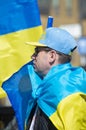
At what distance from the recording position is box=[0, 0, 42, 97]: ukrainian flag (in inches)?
163

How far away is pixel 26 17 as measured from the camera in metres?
4.23

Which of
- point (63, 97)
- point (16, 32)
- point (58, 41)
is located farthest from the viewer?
point (16, 32)

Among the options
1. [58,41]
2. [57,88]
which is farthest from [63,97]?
[58,41]

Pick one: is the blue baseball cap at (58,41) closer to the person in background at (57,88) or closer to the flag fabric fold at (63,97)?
the person in background at (57,88)

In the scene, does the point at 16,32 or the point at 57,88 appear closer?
the point at 57,88

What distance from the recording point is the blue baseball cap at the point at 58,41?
11.8 feet

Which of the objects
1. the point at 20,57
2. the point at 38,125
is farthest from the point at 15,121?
the point at 38,125

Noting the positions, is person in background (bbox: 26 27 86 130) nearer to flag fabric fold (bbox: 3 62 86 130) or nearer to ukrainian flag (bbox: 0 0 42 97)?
flag fabric fold (bbox: 3 62 86 130)

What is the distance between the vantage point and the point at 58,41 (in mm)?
3613

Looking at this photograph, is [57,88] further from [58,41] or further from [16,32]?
[16,32]

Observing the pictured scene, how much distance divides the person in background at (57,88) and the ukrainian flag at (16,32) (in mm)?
504

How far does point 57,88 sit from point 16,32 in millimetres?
965

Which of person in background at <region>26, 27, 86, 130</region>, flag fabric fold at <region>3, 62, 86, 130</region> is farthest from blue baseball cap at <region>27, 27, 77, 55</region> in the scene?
flag fabric fold at <region>3, 62, 86, 130</region>

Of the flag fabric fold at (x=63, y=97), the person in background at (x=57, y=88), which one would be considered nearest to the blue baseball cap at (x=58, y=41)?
the person in background at (x=57, y=88)
